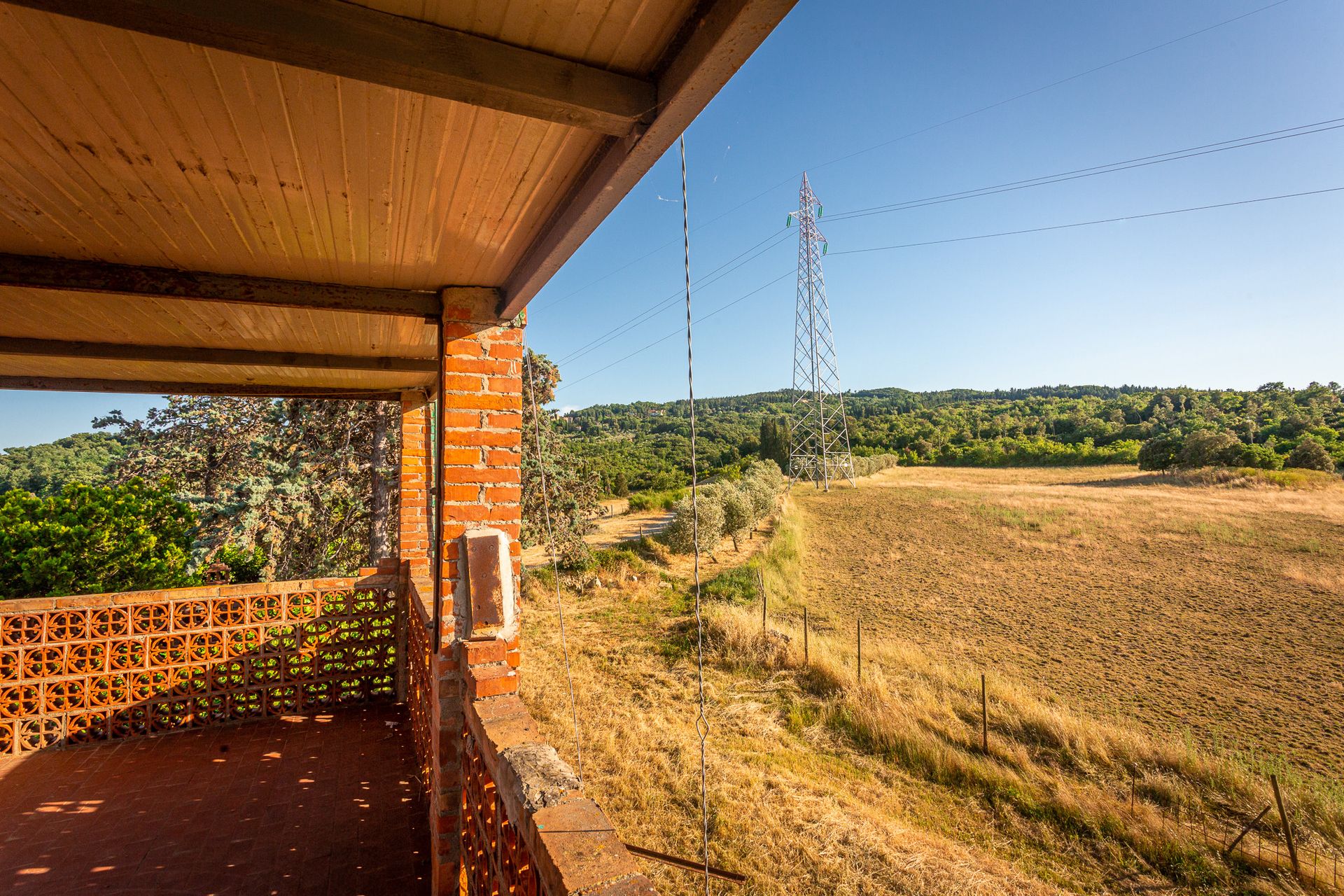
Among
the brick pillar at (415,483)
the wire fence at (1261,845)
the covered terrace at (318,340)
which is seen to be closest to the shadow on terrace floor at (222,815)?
the covered terrace at (318,340)

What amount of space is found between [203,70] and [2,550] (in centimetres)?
687

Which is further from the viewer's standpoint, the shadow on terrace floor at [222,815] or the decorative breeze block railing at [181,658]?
the decorative breeze block railing at [181,658]

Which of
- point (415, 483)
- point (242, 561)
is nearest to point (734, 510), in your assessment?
point (242, 561)

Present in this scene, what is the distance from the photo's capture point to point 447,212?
1810 millimetres

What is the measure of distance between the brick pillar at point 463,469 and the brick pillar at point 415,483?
7.43 ft

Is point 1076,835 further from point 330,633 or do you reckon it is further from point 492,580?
point 330,633

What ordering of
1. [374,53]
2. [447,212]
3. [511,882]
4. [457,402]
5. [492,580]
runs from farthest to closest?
[457,402]
[492,580]
[447,212]
[511,882]
[374,53]

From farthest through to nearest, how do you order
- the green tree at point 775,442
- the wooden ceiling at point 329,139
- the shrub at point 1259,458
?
the green tree at point 775,442
the shrub at point 1259,458
the wooden ceiling at point 329,139

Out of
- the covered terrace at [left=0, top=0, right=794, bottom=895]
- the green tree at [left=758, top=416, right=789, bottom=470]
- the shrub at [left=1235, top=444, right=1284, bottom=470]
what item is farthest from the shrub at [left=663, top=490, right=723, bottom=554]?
the shrub at [left=1235, top=444, right=1284, bottom=470]

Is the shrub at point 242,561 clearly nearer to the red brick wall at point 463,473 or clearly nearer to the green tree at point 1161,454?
the red brick wall at point 463,473

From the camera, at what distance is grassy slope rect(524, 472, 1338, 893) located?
187 inches

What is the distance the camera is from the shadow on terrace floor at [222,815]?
8.49ft

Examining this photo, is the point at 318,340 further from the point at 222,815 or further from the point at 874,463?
the point at 874,463

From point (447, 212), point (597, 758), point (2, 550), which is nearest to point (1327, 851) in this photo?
point (597, 758)
